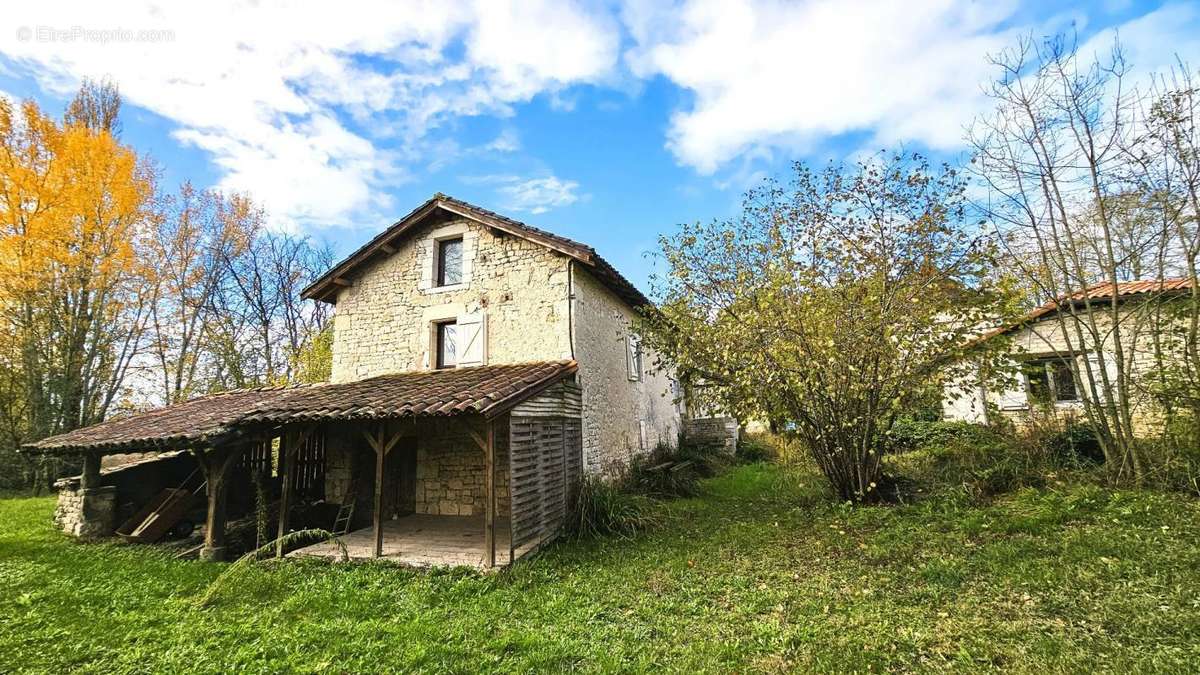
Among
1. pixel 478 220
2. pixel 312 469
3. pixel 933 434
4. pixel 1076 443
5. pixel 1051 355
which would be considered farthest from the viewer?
pixel 1051 355

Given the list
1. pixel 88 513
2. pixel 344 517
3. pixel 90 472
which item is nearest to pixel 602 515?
pixel 344 517

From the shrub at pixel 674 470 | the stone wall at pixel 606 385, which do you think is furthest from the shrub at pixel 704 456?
the stone wall at pixel 606 385

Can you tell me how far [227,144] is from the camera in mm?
10586

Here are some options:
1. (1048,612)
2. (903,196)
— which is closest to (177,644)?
(1048,612)

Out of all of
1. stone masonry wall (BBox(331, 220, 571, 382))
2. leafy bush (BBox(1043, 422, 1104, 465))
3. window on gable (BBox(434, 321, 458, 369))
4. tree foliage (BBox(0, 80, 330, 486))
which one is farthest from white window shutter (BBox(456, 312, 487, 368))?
tree foliage (BBox(0, 80, 330, 486))

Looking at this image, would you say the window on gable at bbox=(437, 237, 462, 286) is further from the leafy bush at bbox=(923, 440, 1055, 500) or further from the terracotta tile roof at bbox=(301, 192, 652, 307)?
the leafy bush at bbox=(923, 440, 1055, 500)

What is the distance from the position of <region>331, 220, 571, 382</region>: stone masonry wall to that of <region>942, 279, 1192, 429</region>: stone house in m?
7.12

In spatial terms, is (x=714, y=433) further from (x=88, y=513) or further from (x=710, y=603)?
(x=88, y=513)

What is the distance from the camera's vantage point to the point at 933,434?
11508 millimetres

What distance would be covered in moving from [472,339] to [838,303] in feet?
22.4

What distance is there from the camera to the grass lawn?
4.01 metres

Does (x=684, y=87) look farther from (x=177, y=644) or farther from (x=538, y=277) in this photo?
(x=177, y=644)

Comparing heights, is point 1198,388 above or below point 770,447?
above

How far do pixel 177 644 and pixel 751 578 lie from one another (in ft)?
19.3
